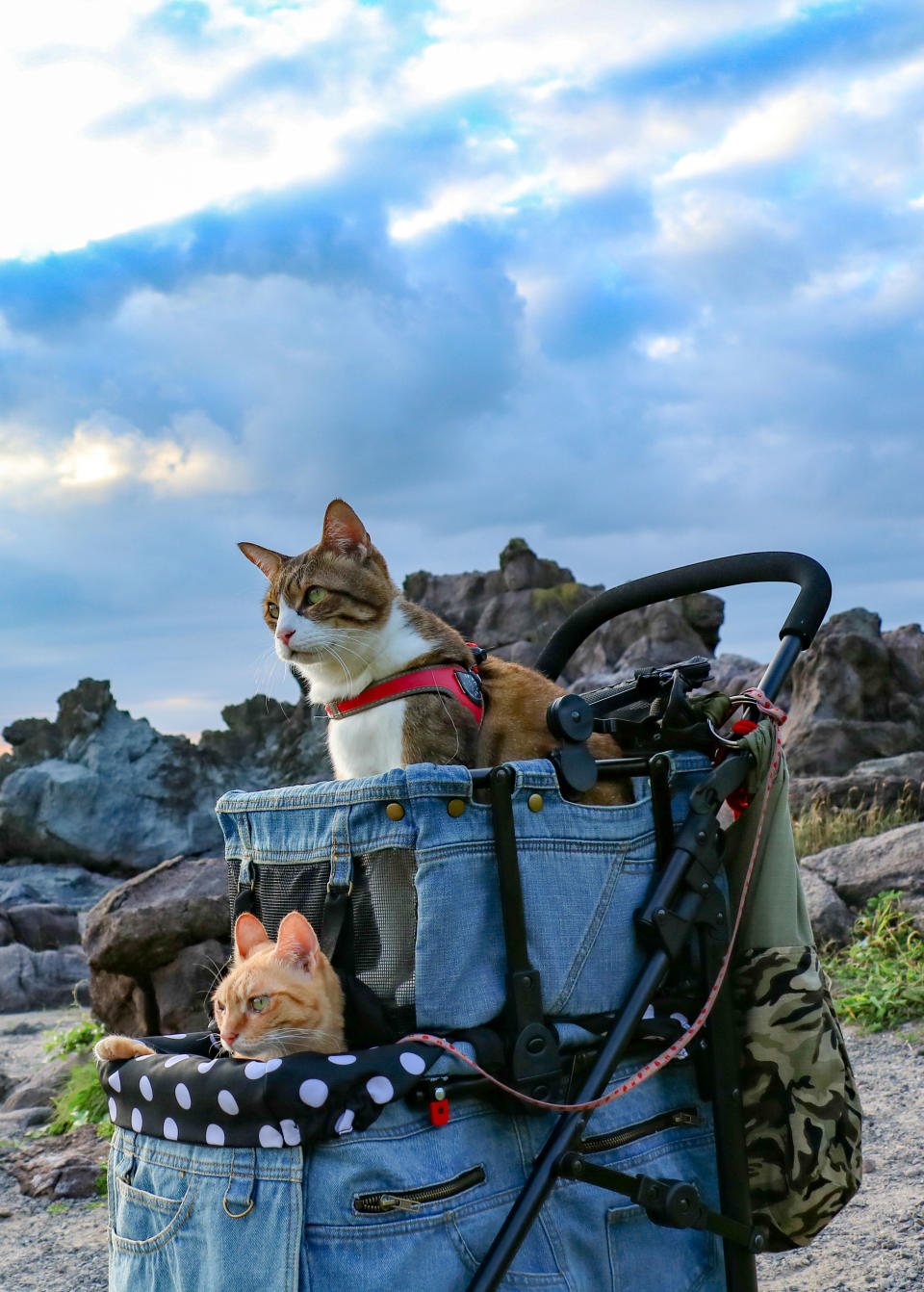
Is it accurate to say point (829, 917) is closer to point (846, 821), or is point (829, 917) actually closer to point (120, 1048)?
point (846, 821)

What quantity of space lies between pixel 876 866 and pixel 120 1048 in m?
5.27

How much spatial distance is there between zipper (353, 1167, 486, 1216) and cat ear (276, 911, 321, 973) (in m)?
0.40

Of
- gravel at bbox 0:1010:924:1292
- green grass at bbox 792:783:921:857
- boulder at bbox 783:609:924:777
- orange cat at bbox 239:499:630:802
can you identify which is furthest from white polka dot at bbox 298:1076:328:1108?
boulder at bbox 783:609:924:777

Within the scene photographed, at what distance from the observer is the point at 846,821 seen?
8.33 m

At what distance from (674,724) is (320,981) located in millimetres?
921

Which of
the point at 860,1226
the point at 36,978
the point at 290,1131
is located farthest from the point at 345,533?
the point at 36,978

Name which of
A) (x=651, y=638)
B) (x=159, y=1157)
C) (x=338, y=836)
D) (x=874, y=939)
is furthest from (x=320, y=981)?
(x=651, y=638)

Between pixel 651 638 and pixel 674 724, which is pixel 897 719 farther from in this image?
pixel 674 724

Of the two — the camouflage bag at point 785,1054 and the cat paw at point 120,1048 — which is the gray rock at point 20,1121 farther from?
the camouflage bag at point 785,1054

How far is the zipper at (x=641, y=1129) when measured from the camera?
2.11 meters

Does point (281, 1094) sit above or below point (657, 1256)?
above

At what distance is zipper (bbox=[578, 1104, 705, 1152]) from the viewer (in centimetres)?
211

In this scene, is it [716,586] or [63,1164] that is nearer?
[716,586]

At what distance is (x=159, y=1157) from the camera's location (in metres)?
1.98
